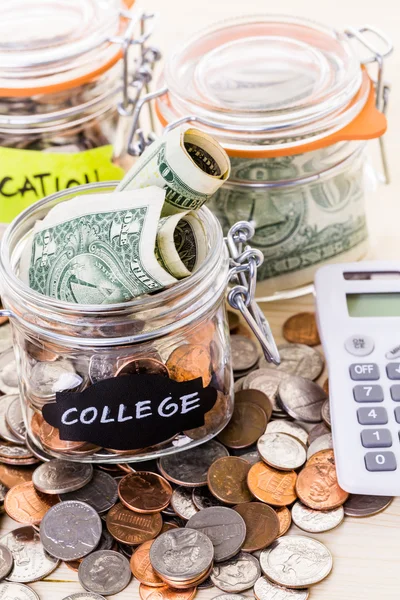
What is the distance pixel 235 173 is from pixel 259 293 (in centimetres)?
14

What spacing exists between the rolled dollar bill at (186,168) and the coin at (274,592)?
284mm

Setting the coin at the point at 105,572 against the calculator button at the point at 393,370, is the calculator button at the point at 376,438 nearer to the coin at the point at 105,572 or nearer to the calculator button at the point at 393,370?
the calculator button at the point at 393,370

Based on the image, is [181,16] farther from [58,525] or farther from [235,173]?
[58,525]

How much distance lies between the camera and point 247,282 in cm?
80

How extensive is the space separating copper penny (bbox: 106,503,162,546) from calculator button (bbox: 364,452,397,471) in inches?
6.7

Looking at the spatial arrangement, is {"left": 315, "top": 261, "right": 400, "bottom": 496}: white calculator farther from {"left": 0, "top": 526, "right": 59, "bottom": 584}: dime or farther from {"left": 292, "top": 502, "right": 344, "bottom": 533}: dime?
{"left": 0, "top": 526, "right": 59, "bottom": 584}: dime

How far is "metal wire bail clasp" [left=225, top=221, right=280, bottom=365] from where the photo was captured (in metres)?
0.75

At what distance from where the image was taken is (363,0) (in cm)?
142

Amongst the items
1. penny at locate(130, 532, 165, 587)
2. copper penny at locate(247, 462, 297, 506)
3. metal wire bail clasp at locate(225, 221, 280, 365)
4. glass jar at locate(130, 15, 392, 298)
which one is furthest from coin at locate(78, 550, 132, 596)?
glass jar at locate(130, 15, 392, 298)

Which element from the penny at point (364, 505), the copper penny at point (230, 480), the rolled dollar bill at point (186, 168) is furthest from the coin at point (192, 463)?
the rolled dollar bill at point (186, 168)

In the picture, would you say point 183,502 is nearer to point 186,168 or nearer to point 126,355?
point 126,355

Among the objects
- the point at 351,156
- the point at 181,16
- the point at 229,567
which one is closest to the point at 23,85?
the point at 351,156

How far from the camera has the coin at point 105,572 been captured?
0.68 metres

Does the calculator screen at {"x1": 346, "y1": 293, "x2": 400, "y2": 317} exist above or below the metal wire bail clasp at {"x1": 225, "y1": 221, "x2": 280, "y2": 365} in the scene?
below
